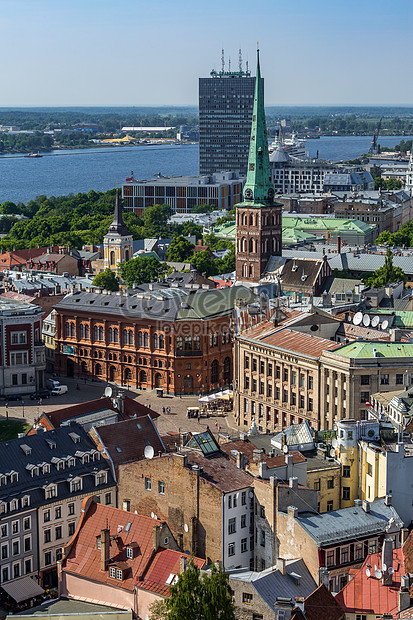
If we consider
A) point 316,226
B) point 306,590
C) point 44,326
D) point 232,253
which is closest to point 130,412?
point 306,590

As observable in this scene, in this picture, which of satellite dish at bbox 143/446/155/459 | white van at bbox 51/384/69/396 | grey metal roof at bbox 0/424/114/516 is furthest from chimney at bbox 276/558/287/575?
white van at bbox 51/384/69/396

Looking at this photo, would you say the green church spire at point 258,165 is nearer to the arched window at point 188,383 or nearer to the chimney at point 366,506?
the arched window at point 188,383

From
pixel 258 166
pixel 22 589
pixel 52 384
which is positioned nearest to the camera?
pixel 22 589

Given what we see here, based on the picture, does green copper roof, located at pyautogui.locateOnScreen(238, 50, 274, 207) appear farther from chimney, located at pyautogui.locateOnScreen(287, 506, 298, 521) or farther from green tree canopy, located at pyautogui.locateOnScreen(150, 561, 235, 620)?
green tree canopy, located at pyautogui.locateOnScreen(150, 561, 235, 620)

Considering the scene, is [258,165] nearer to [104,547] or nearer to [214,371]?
[214,371]

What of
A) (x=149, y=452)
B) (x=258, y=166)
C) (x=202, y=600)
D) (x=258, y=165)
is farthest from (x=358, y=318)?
(x=202, y=600)

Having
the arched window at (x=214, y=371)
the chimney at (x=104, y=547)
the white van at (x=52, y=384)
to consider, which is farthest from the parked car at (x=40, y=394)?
the chimney at (x=104, y=547)
